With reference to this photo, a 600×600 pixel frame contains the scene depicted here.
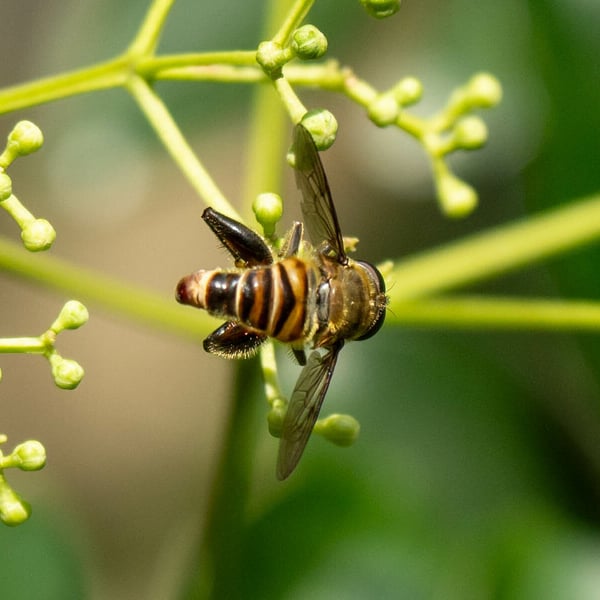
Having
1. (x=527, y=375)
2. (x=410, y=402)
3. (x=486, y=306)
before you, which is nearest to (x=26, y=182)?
(x=410, y=402)

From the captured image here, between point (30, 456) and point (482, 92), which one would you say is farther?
point (482, 92)

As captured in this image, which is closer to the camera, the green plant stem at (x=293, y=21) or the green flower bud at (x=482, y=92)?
the green plant stem at (x=293, y=21)

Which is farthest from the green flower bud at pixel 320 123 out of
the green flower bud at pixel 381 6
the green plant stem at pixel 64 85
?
the green plant stem at pixel 64 85

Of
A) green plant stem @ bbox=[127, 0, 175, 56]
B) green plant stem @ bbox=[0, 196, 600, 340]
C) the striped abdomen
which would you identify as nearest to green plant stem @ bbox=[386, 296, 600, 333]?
green plant stem @ bbox=[0, 196, 600, 340]

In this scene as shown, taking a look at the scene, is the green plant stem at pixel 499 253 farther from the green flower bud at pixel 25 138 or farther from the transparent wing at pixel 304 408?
the green flower bud at pixel 25 138

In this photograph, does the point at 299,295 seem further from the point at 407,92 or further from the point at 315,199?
the point at 407,92

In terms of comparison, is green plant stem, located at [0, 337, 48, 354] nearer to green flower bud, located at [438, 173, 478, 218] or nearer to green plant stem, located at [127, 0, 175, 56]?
green plant stem, located at [127, 0, 175, 56]

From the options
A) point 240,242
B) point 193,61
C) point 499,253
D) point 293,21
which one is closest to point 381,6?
point 293,21
